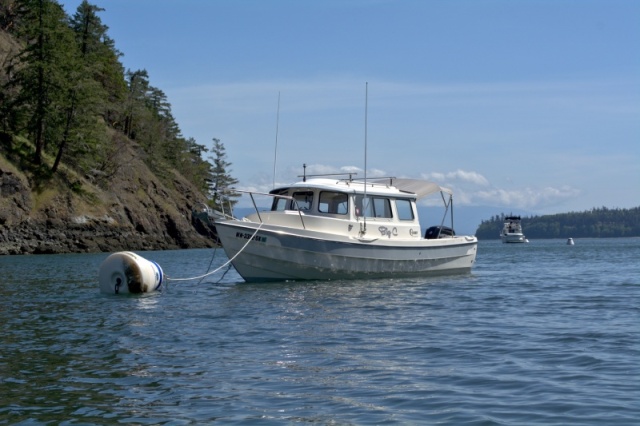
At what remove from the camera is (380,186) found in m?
29.9

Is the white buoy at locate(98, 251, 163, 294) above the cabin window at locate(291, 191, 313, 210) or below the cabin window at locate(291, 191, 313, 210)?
below

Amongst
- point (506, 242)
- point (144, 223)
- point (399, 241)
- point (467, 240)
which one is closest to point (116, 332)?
point (399, 241)

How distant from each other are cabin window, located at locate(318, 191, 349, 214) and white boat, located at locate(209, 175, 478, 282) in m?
0.03

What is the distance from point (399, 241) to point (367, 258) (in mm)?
1867

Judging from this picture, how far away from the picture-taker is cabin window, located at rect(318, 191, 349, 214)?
90.6ft

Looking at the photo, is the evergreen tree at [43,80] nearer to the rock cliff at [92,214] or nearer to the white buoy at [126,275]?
the rock cliff at [92,214]

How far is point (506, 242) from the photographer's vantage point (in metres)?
135

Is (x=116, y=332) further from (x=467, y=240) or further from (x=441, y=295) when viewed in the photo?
(x=467, y=240)

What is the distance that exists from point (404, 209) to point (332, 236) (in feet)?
16.4

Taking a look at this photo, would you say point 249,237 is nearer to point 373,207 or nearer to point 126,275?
point 126,275

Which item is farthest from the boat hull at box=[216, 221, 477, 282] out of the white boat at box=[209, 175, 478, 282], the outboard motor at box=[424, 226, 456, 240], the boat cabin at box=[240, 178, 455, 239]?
the outboard motor at box=[424, 226, 456, 240]

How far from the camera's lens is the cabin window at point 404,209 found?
30125mm

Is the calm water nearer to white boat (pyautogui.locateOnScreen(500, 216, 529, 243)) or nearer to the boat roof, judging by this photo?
the boat roof

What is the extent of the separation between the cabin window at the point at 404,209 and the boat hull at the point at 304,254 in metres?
1.68
